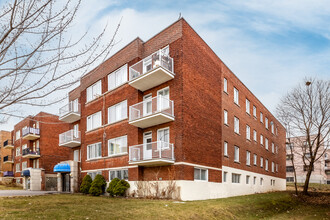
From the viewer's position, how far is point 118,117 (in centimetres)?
2412

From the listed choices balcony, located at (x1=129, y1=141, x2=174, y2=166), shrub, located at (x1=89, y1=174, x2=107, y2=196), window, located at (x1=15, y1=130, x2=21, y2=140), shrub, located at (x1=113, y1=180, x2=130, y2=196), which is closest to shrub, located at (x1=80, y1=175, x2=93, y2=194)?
shrub, located at (x1=89, y1=174, x2=107, y2=196)

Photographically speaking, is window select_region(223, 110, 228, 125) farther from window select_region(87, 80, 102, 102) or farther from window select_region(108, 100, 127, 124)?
window select_region(87, 80, 102, 102)

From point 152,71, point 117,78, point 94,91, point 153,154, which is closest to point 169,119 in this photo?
point 153,154

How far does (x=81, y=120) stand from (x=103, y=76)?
244 inches

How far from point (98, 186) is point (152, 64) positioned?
1135 cm

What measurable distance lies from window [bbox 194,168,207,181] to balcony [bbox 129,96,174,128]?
432 centimetres

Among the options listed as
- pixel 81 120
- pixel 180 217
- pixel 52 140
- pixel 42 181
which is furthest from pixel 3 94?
pixel 52 140

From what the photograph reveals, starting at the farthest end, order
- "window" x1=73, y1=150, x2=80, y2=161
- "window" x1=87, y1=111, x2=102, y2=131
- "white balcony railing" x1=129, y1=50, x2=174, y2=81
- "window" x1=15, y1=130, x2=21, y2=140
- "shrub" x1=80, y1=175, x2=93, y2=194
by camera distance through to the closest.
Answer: "window" x1=15, y1=130, x2=21, y2=140 → "window" x1=73, y1=150, x2=80, y2=161 → "window" x1=87, y1=111, x2=102, y2=131 → "shrub" x1=80, y1=175, x2=93, y2=194 → "white balcony railing" x1=129, y1=50, x2=174, y2=81

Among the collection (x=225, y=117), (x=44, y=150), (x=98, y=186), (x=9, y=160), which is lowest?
(x=9, y=160)

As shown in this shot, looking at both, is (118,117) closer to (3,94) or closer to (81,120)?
(81,120)

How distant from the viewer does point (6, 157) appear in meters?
58.4

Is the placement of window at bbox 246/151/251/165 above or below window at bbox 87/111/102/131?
below

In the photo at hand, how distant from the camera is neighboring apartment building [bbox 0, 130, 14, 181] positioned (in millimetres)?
54812

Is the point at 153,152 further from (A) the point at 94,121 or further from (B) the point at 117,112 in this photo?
(A) the point at 94,121
